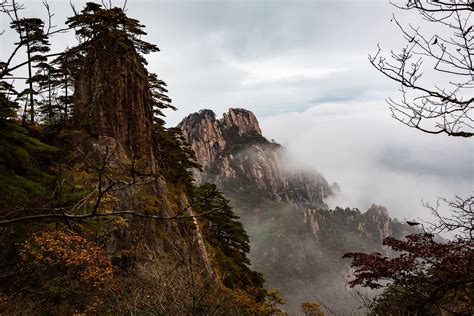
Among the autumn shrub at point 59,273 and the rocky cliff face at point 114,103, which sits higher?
the rocky cliff face at point 114,103

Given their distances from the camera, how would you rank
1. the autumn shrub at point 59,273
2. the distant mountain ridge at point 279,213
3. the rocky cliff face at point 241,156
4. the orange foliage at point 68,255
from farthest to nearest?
the rocky cliff face at point 241,156 → the distant mountain ridge at point 279,213 → the orange foliage at point 68,255 → the autumn shrub at point 59,273

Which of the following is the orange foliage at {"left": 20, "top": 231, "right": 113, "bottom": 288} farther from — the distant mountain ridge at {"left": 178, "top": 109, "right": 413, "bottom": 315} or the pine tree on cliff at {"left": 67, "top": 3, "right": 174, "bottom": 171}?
the distant mountain ridge at {"left": 178, "top": 109, "right": 413, "bottom": 315}

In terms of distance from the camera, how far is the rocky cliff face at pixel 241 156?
13100 centimetres

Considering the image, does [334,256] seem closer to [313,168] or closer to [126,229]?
[313,168]

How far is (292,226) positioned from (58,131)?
364ft

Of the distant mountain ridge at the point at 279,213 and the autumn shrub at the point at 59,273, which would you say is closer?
the autumn shrub at the point at 59,273

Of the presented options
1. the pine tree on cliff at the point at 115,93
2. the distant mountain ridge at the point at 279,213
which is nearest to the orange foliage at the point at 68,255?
the pine tree on cliff at the point at 115,93

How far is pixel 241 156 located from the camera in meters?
137

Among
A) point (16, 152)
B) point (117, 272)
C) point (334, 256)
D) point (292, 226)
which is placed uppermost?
point (16, 152)

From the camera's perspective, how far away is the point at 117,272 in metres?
14.3

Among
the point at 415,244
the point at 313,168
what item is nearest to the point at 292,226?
the point at 313,168

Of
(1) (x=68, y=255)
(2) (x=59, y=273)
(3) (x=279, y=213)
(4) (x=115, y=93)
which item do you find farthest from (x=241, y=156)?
(1) (x=68, y=255)

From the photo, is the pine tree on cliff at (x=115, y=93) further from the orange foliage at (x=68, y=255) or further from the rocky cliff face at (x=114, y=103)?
the orange foliage at (x=68, y=255)

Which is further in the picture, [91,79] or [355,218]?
[355,218]
